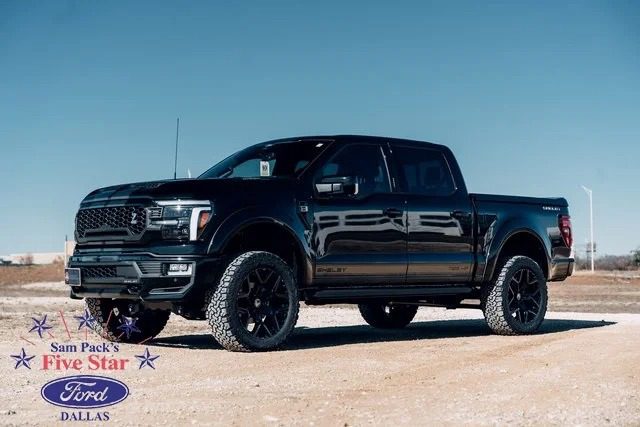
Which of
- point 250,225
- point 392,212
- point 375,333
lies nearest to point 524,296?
point 375,333

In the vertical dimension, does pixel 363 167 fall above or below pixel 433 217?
above

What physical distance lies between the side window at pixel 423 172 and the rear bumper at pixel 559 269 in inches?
77.1

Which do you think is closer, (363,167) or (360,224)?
(360,224)

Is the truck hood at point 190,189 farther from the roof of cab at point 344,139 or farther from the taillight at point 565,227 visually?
the taillight at point 565,227

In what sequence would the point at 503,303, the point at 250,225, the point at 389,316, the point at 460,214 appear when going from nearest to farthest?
1. the point at 250,225
2. the point at 460,214
3. the point at 503,303
4. the point at 389,316

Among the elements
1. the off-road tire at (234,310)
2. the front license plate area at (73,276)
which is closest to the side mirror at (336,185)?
the off-road tire at (234,310)

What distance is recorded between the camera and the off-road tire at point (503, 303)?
1091 centimetres

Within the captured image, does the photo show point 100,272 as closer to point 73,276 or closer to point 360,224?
point 73,276

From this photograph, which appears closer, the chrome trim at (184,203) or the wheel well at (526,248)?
the chrome trim at (184,203)

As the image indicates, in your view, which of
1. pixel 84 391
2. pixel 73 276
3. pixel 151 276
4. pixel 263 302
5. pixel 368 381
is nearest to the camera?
pixel 84 391

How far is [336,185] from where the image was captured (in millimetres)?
8992

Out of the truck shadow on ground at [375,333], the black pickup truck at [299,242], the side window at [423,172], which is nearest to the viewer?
the black pickup truck at [299,242]

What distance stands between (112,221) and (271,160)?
181cm

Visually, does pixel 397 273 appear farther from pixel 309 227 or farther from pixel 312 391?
pixel 312 391
